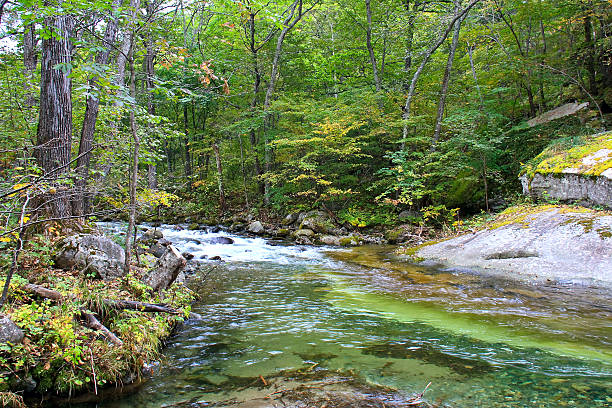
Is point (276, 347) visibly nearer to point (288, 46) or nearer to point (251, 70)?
point (251, 70)

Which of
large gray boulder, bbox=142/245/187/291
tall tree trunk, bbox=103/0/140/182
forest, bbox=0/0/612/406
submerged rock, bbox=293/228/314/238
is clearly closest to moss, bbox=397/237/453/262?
forest, bbox=0/0/612/406

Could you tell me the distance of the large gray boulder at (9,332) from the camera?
→ 292cm

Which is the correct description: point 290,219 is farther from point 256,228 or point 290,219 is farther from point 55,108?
point 55,108

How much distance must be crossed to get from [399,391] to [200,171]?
73.5 feet

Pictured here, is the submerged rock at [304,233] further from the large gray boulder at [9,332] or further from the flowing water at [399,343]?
the large gray boulder at [9,332]

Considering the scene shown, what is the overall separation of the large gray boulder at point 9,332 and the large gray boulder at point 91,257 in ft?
5.04

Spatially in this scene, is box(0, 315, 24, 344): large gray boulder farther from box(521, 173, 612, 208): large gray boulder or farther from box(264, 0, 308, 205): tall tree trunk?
box(264, 0, 308, 205): tall tree trunk

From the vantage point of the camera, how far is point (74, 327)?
341 cm

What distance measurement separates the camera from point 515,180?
12.5 m

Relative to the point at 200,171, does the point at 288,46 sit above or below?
above

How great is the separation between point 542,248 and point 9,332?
8588 millimetres

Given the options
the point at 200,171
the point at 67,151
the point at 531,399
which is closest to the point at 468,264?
the point at 531,399

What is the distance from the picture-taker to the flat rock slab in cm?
627

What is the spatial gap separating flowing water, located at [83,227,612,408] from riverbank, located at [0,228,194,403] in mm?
291
